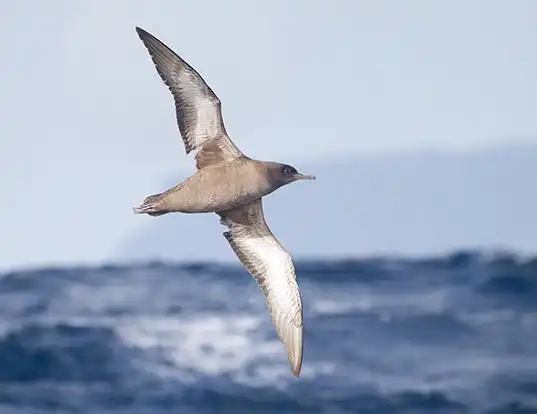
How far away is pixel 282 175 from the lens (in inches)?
331

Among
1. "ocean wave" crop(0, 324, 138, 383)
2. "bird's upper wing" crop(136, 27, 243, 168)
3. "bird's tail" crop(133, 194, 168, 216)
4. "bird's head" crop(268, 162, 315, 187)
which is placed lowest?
"ocean wave" crop(0, 324, 138, 383)

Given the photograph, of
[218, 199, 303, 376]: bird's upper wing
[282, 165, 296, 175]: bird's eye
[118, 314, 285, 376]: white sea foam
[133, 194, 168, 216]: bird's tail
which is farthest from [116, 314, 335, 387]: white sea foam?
[133, 194, 168, 216]: bird's tail

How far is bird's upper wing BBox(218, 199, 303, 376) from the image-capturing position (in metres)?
9.12

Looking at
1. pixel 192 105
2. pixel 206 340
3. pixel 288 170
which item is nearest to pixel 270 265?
pixel 288 170

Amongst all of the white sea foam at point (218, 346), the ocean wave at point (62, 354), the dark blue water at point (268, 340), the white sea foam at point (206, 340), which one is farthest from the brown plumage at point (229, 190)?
the ocean wave at point (62, 354)

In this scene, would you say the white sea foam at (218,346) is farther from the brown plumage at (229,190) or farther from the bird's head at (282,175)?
the bird's head at (282,175)

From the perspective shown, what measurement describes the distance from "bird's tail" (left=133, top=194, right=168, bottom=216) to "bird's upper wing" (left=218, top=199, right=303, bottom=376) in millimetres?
795

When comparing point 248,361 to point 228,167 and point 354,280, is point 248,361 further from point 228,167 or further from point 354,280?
point 228,167

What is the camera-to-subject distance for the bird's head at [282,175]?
331 inches

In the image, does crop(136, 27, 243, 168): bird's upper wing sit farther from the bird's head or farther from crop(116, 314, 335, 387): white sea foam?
crop(116, 314, 335, 387): white sea foam

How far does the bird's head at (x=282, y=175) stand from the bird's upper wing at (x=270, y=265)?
0.64m

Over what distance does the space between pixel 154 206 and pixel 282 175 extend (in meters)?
0.74

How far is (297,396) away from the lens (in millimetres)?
21547

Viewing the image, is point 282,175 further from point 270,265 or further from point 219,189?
point 270,265
